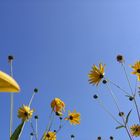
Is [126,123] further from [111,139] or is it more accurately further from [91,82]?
[111,139]

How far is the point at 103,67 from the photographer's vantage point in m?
6.23

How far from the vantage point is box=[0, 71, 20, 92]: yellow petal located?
806mm

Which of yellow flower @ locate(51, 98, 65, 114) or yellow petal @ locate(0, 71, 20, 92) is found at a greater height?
yellow flower @ locate(51, 98, 65, 114)

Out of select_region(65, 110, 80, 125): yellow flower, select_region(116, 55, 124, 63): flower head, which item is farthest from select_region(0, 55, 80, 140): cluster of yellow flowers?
select_region(116, 55, 124, 63): flower head

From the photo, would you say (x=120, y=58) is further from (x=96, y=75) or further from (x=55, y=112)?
(x=55, y=112)

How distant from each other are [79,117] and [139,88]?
6.09ft

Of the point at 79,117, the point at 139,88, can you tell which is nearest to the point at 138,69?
the point at 139,88

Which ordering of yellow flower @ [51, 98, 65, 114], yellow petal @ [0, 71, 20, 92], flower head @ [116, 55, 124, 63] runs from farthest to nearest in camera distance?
flower head @ [116, 55, 124, 63]
yellow flower @ [51, 98, 65, 114]
yellow petal @ [0, 71, 20, 92]

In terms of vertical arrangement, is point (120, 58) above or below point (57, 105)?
above

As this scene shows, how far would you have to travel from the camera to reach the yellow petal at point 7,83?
0.81 m

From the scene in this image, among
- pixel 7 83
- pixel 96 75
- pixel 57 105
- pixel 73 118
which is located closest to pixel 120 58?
pixel 96 75

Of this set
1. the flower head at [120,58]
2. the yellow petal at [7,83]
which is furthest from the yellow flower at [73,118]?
the yellow petal at [7,83]

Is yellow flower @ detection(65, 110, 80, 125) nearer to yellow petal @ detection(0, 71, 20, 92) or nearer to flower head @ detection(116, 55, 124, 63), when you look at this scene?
flower head @ detection(116, 55, 124, 63)

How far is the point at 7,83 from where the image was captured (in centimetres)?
83
